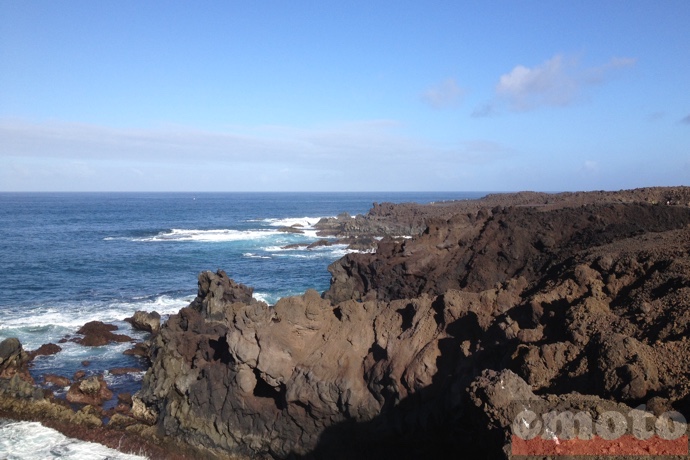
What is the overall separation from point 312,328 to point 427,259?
11828 millimetres

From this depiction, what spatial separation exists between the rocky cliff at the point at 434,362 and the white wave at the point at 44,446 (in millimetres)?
1988

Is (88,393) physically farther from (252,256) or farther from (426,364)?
(252,256)

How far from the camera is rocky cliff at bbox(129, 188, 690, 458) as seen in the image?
9562mm

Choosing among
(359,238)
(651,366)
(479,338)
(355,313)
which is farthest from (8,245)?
(651,366)

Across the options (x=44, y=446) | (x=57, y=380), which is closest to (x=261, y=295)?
(x=57, y=380)

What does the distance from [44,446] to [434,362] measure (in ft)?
44.0

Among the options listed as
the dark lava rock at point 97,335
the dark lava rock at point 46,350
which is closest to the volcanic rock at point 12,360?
the dark lava rock at point 46,350

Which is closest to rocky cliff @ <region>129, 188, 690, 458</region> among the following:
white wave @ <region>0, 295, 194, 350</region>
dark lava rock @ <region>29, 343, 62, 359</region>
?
dark lava rock @ <region>29, 343, 62, 359</region>

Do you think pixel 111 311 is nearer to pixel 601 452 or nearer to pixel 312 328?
pixel 312 328

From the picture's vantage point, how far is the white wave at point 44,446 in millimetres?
16953

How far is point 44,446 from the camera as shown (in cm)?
1759

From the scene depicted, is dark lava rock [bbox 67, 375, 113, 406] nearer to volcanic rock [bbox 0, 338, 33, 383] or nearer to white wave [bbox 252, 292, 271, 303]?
volcanic rock [bbox 0, 338, 33, 383]

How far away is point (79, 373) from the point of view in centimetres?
2453

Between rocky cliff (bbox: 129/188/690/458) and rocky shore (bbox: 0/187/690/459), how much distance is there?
0.13ft
